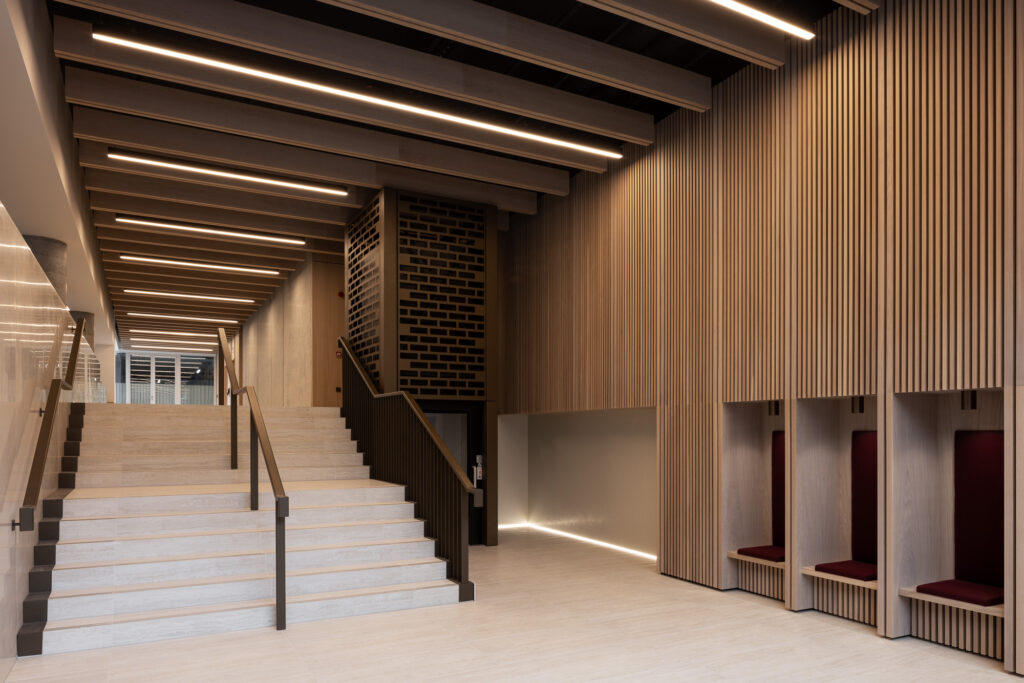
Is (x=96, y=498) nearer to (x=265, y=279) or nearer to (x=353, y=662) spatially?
(x=353, y=662)

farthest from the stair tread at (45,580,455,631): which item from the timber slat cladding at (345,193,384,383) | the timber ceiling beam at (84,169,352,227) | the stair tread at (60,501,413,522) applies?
the timber ceiling beam at (84,169,352,227)

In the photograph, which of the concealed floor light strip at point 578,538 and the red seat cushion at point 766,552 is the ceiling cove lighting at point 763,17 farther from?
the concealed floor light strip at point 578,538

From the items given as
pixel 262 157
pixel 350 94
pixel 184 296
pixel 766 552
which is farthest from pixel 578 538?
pixel 184 296

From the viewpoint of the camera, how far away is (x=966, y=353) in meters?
4.58

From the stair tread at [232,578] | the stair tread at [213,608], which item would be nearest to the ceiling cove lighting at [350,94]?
the stair tread at [232,578]

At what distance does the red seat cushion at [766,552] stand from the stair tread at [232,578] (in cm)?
251

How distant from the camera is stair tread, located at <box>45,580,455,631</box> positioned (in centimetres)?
490

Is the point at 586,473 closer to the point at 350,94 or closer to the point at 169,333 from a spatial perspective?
the point at 350,94

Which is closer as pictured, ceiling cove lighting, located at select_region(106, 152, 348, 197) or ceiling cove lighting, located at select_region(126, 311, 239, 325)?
ceiling cove lighting, located at select_region(106, 152, 348, 197)

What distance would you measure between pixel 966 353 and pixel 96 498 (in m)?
6.28

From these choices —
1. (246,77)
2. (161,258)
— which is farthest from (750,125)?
(161,258)

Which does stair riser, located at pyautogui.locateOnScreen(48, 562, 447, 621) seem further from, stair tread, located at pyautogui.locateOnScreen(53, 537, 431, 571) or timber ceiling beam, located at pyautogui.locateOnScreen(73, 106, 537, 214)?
timber ceiling beam, located at pyautogui.locateOnScreen(73, 106, 537, 214)

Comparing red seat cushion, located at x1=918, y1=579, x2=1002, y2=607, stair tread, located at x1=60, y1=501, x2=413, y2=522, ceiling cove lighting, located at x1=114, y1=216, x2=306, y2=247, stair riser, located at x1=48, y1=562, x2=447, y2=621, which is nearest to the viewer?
red seat cushion, located at x1=918, y1=579, x2=1002, y2=607

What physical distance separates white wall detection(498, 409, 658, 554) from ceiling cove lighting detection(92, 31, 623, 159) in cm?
321
